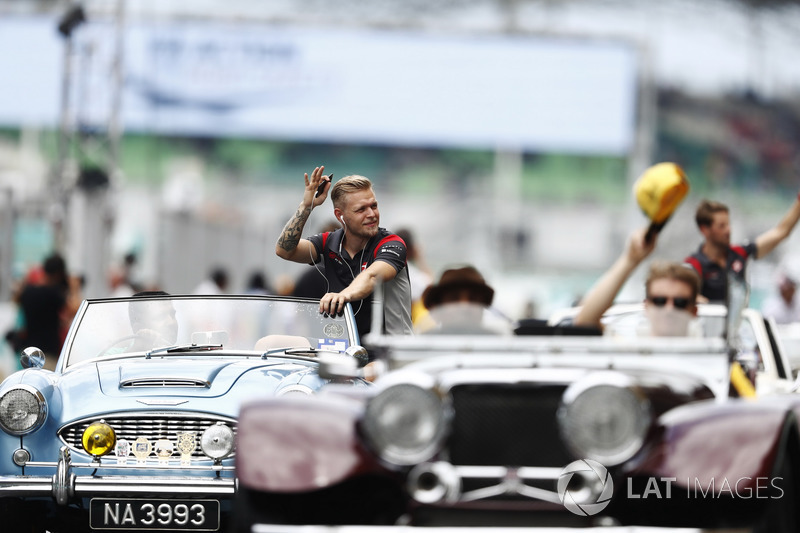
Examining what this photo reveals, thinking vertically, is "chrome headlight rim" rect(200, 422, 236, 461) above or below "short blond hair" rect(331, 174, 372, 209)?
below

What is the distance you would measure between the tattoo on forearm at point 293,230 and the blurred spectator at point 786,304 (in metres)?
8.27

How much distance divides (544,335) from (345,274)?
7.04 feet

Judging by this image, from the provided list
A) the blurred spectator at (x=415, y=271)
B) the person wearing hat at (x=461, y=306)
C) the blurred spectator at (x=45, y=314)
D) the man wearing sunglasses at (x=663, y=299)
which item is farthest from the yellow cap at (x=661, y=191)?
the blurred spectator at (x=45, y=314)

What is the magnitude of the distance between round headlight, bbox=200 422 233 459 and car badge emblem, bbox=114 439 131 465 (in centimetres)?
36

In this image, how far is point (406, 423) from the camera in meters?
4.36

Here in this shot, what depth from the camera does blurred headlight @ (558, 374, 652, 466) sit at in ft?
14.0

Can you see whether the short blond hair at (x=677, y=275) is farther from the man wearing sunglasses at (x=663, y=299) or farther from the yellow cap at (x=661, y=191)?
the yellow cap at (x=661, y=191)

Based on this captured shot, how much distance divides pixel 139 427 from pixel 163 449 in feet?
0.56

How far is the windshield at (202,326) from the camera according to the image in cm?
756

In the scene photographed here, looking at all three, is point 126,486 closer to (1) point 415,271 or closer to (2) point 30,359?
(2) point 30,359

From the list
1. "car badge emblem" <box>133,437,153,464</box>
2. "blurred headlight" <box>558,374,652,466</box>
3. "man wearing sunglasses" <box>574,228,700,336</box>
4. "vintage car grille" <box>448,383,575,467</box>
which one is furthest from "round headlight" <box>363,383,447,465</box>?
"car badge emblem" <box>133,437,153,464</box>

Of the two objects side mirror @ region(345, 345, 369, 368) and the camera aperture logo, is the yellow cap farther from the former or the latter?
side mirror @ region(345, 345, 369, 368)

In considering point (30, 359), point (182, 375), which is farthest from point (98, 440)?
point (30, 359)

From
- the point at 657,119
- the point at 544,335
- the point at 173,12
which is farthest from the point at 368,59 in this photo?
the point at 544,335
